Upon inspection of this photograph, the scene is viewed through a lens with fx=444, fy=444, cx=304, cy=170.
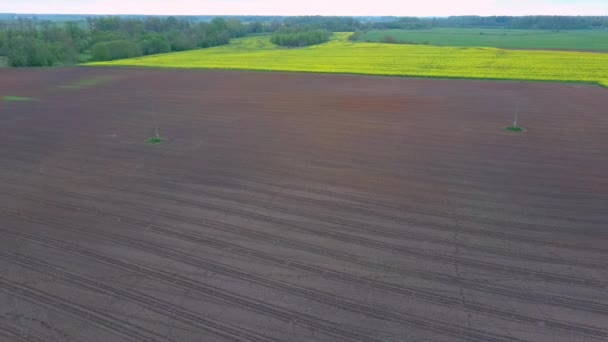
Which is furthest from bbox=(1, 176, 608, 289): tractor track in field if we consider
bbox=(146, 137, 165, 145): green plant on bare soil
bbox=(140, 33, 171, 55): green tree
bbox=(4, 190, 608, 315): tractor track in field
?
bbox=(140, 33, 171, 55): green tree

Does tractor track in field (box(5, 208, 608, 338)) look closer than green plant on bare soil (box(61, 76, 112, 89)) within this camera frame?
Yes

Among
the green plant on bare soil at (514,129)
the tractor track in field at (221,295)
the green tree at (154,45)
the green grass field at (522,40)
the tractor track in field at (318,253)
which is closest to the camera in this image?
the tractor track in field at (221,295)

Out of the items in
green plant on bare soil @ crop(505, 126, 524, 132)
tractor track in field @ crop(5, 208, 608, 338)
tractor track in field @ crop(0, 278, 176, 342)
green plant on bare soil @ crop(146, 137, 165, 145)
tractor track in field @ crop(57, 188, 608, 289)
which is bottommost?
tractor track in field @ crop(0, 278, 176, 342)

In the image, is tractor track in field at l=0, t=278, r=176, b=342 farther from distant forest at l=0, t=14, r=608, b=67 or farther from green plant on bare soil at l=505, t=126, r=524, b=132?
distant forest at l=0, t=14, r=608, b=67

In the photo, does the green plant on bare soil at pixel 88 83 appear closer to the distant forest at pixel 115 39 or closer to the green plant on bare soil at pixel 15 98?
the green plant on bare soil at pixel 15 98

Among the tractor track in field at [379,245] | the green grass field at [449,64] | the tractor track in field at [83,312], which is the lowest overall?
the tractor track in field at [83,312]

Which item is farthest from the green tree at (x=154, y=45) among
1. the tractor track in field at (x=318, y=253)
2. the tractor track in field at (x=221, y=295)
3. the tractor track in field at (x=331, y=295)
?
the tractor track in field at (x=331, y=295)

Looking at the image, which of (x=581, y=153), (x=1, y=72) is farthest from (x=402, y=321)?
(x=1, y=72)

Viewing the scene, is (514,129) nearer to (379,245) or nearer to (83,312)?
(379,245)

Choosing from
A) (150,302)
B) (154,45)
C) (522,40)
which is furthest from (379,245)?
(522,40)

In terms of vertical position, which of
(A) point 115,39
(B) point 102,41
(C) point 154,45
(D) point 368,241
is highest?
(A) point 115,39
